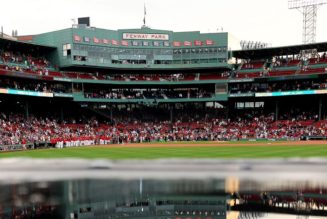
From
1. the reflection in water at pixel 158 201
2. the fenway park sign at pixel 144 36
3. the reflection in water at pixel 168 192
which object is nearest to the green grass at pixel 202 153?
the reflection in water at pixel 168 192

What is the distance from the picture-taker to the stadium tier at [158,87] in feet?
184

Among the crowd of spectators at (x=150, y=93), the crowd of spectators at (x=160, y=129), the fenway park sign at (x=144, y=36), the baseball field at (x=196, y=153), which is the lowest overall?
the baseball field at (x=196, y=153)

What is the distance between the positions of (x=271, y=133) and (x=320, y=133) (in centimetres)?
687

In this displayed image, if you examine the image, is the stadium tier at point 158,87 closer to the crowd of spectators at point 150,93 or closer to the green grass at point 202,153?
A: the crowd of spectators at point 150,93

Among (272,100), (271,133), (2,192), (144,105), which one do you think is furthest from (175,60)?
(2,192)

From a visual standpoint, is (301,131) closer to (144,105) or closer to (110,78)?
(144,105)

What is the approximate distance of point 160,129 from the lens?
6178cm

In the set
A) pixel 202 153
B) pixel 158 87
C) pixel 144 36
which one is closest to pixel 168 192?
pixel 202 153

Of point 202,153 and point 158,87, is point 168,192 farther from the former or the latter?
point 158,87

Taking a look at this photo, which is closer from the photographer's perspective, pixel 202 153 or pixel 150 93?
pixel 202 153

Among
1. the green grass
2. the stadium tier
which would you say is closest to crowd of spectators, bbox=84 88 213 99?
the stadium tier

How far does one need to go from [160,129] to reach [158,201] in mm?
48931

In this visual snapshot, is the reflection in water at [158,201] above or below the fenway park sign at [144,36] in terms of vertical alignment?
below

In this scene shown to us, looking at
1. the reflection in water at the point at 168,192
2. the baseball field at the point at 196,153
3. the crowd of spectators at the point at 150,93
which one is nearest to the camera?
the reflection in water at the point at 168,192
